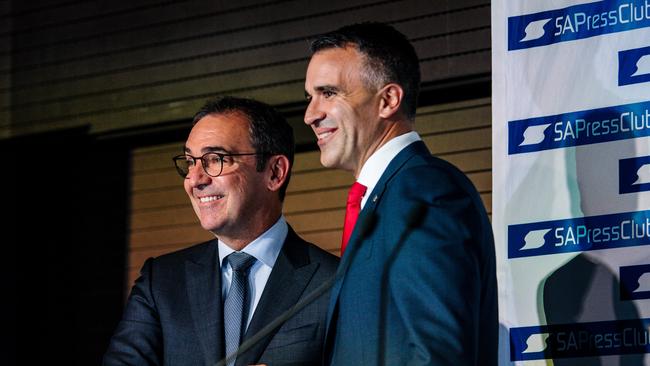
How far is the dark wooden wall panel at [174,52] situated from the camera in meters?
A: 7.55

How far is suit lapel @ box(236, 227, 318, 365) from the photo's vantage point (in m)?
4.59

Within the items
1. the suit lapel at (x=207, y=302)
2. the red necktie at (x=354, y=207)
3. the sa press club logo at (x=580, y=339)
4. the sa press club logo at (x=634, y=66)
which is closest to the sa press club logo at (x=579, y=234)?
the sa press club logo at (x=580, y=339)

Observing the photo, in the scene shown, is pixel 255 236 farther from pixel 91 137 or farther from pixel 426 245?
pixel 91 137

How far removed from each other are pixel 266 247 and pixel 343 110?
0.99 meters

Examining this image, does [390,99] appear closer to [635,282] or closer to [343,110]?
[343,110]

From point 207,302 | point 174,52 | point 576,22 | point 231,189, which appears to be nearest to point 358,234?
point 207,302

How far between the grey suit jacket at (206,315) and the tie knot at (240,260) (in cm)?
6

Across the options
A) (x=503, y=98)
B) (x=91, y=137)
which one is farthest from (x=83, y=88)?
(x=503, y=98)

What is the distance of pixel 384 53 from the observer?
4.19 m

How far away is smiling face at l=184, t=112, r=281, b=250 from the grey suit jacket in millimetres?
130

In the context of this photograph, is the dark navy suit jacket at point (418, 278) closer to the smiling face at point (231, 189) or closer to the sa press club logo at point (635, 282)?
the sa press club logo at point (635, 282)

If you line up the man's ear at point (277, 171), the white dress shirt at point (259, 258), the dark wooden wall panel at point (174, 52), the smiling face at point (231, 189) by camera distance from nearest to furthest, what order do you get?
the white dress shirt at point (259, 258), the smiling face at point (231, 189), the man's ear at point (277, 171), the dark wooden wall panel at point (174, 52)

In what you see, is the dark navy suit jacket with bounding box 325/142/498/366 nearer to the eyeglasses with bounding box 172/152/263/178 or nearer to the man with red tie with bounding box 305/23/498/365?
the man with red tie with bounding box 305/23/498/365

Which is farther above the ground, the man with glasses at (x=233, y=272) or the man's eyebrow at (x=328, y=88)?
the man's eyebrow at (x=328, y=88)
